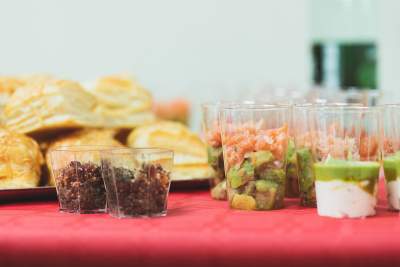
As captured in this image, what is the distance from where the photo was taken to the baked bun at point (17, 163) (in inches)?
65.3

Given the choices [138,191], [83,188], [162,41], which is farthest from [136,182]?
[162,41]

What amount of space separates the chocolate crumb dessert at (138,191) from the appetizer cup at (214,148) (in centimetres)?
30

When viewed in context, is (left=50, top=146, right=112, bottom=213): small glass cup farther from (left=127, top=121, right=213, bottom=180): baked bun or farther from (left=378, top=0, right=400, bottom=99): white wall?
(left=378, top=0, right=400, bottom=99): white wall

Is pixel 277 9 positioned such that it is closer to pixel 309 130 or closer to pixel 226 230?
pixel 309 130

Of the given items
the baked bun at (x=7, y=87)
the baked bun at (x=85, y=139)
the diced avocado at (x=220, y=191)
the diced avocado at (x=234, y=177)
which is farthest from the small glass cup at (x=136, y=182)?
the baked bun at (x=7, y=87)

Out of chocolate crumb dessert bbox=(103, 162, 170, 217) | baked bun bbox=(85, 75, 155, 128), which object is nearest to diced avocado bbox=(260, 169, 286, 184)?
chocolate crumb dessert bbox=(103, 162, 170, 217)

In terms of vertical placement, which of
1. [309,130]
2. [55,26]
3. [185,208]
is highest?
[55,26]

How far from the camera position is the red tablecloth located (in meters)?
1.16

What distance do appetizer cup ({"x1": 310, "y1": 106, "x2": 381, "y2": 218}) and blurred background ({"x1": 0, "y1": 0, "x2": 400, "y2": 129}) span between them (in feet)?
9.22

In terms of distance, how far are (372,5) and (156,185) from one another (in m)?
4.11

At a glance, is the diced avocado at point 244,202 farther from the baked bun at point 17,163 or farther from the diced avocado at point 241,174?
the baked bun at point 17,163

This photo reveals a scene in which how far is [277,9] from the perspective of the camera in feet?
15.6

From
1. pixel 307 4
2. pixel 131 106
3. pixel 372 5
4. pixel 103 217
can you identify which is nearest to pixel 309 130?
pixel 103 217

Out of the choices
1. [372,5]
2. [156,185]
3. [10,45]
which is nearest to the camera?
[156,185]
